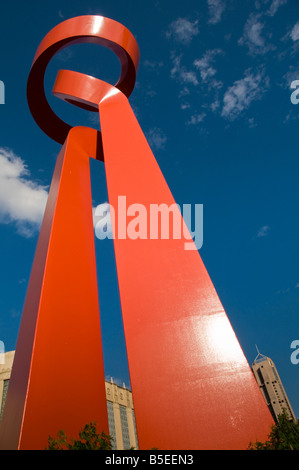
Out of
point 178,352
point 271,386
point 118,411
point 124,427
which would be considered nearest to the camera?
point 178,352

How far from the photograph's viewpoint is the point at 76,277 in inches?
228

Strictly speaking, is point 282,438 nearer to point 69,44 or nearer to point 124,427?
point 69,44

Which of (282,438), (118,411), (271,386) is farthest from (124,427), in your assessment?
(282,438)

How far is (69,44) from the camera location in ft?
27.9

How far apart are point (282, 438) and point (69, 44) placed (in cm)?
971

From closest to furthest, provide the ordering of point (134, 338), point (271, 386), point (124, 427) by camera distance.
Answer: point (134, 338)
point (124, 427)
point (271, 386)

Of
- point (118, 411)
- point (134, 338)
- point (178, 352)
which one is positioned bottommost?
point (178, 352)

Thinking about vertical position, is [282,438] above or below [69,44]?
below

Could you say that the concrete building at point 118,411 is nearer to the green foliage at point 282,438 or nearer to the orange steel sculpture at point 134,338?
the orange steel sculpture at point 134,338

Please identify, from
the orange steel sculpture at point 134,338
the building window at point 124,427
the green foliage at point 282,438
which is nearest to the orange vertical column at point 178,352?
the orange steel sculpture at point 134,338

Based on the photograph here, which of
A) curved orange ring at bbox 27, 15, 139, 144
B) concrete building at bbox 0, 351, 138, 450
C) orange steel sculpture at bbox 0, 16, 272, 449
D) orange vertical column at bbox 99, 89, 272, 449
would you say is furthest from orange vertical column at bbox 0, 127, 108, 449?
concrete building at bbox 0, 351, 138, 450

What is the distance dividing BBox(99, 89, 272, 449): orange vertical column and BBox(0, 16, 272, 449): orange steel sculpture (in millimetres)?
12

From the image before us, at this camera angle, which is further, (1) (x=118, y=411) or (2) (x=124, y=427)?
(1) (x=118, y=411)
